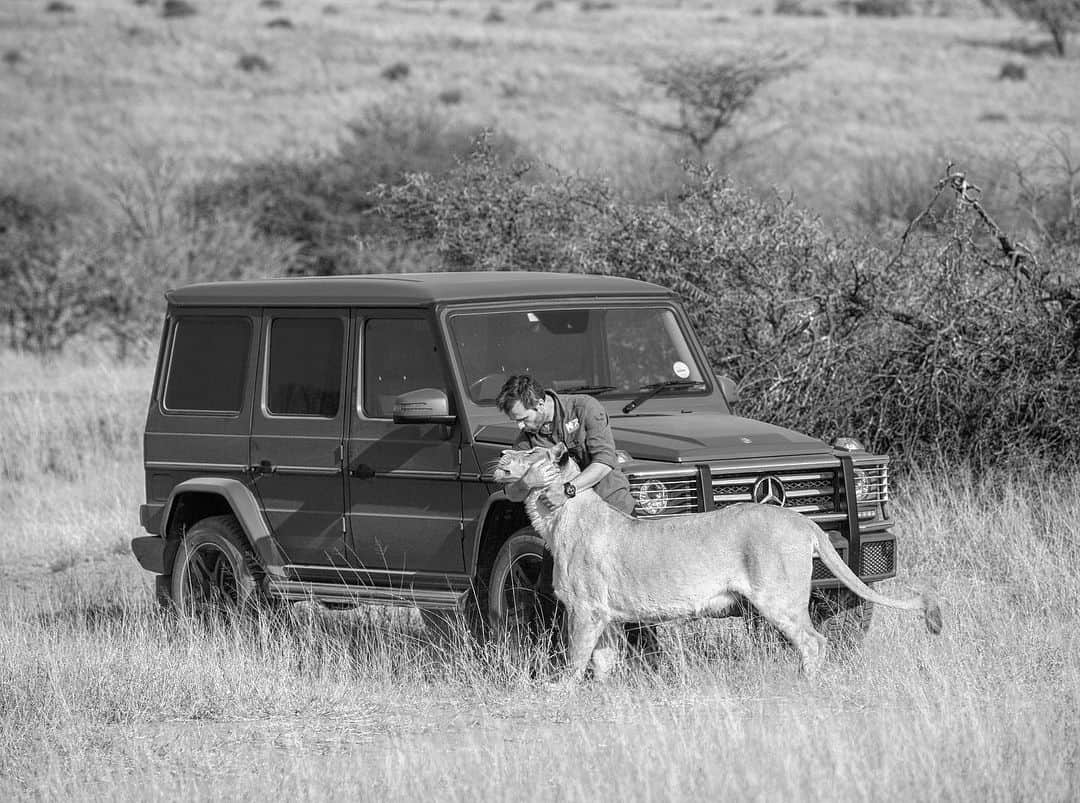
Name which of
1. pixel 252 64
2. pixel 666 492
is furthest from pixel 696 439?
pixel 252 64

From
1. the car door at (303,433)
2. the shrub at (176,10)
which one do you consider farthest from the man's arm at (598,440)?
the shrub at (176,10)

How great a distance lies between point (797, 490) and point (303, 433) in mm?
2416

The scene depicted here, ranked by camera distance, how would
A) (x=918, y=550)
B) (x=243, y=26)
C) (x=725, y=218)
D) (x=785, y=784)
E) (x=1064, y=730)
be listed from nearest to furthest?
1. (x=785, y=784)
2. (x=1064, y=730)
3. (x=918, y=550)
4. (x=725, y=218)
5. (x=243, y=26)

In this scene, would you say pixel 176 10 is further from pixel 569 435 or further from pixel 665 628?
pixel 569 435

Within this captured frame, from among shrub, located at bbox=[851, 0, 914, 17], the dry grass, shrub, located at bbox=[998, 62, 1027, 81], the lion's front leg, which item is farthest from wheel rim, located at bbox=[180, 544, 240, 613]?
shrub, located at bbox=[851, 0, 914, 17]

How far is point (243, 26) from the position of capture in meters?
57.9

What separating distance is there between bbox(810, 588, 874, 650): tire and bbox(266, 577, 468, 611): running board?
1601mm

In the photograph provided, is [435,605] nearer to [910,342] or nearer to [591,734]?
[591,734]

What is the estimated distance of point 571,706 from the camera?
6250 millimetres

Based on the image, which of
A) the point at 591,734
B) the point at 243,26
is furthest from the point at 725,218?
the point at 243,26

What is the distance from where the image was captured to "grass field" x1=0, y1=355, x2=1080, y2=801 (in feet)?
16.6

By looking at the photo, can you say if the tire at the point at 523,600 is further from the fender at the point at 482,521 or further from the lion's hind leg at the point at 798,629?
the lion's hind leg at the point at 798,629

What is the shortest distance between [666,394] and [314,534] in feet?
6.04

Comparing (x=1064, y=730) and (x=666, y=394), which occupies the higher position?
(x=666, y=394)
